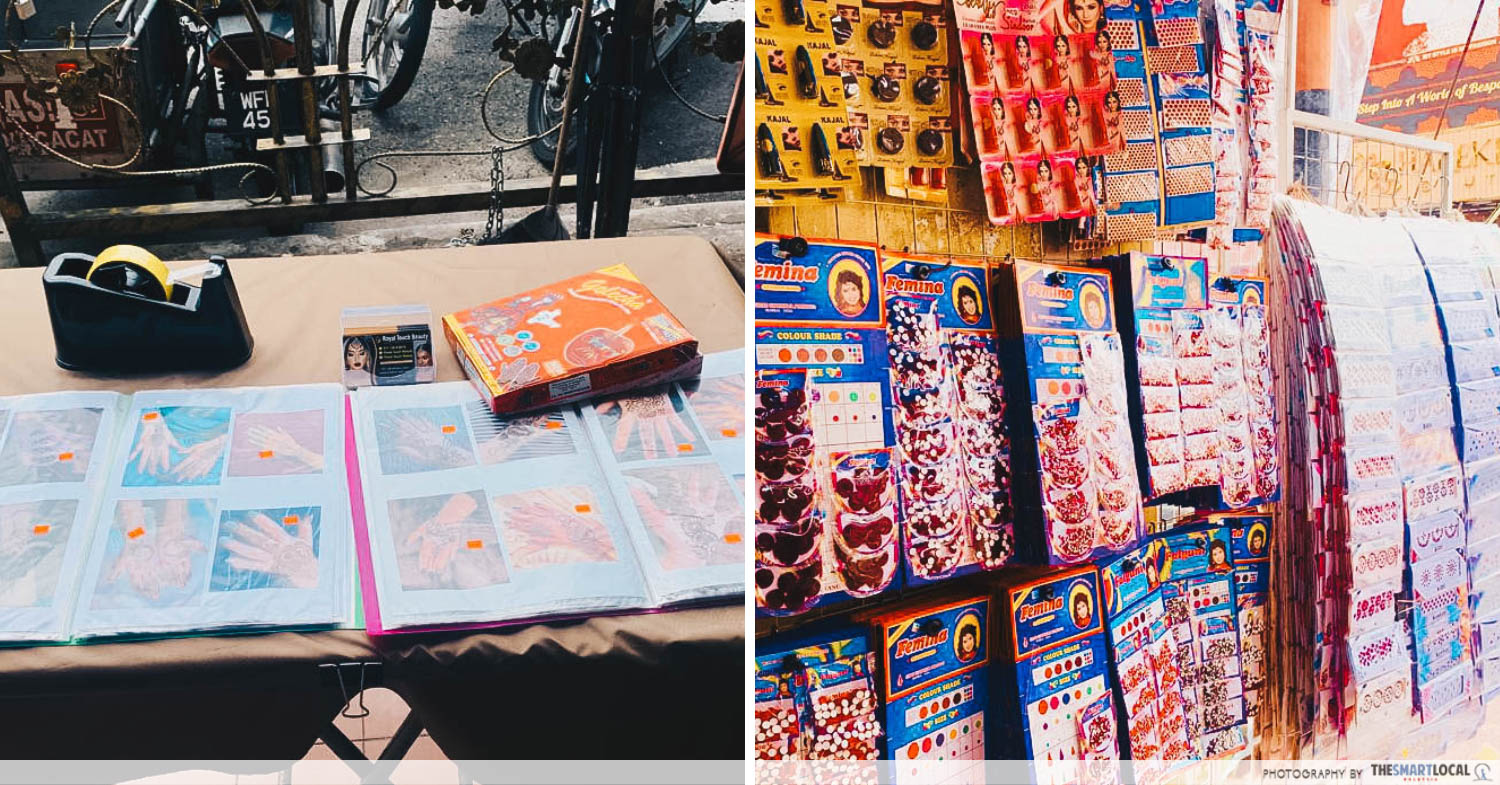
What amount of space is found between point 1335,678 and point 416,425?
64.1 inches

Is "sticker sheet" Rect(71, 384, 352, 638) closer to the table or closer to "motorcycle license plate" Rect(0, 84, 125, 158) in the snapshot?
the table

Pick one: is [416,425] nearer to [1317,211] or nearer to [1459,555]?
[1317,211]

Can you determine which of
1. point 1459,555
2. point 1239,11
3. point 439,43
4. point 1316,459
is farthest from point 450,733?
point 439,43

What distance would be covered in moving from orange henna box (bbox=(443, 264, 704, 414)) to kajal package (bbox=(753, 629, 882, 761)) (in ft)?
1.68

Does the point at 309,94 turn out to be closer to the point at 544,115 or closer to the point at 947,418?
the point at 544,115

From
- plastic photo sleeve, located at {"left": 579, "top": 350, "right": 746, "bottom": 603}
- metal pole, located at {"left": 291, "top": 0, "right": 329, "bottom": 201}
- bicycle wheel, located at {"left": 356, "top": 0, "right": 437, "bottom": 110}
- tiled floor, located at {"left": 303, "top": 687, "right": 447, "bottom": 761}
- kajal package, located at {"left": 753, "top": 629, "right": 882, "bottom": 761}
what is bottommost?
tiled floor, located at {"left": 303, "top": 687, "right": 447, "bottom": 761}

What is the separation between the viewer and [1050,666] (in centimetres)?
153

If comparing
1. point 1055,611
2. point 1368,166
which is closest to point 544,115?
point 1368,166

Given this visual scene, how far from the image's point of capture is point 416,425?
1596 millimetres

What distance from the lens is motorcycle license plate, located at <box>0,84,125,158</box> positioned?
3.36m

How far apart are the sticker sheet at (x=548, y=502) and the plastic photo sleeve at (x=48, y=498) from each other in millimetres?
334

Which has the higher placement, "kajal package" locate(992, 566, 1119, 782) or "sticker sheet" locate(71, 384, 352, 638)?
"sticker sheet" locate(71, 384, 352, 638)

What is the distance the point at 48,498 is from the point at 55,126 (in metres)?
2.65

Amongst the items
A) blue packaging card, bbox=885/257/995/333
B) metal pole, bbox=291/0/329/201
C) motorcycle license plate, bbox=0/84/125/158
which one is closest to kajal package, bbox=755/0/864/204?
blue packaging card, bbox=885/257/995/333
